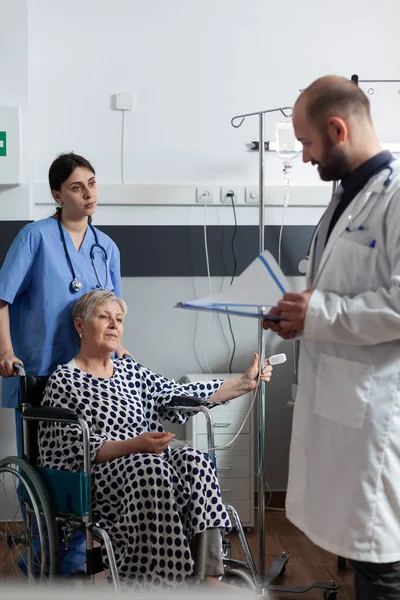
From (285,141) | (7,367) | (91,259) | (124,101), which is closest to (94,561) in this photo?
(7,367)

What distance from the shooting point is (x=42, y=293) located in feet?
8.98

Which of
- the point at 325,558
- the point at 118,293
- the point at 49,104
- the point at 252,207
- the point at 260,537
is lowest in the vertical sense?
the point at 325,558

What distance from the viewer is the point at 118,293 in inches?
118

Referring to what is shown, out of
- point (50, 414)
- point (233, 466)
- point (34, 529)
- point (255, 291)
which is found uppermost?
point (255, 291)

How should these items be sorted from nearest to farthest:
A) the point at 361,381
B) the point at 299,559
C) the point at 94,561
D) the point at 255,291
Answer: the point at 361,381 → the point at 255,291 → the point at 94,561 → the point at 299,559

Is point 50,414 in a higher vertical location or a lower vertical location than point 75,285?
lower

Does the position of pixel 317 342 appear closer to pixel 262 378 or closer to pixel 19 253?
pixel 262 378

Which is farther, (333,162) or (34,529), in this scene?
(34,529)

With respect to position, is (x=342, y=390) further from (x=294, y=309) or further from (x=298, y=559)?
(x=298, y=559)

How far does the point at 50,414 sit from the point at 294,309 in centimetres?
94

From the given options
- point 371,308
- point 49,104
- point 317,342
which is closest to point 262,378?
point 317,342

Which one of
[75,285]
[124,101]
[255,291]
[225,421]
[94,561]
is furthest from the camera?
[124,101]

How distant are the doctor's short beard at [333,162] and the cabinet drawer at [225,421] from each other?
1.88 metres

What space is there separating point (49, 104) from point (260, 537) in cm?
214
